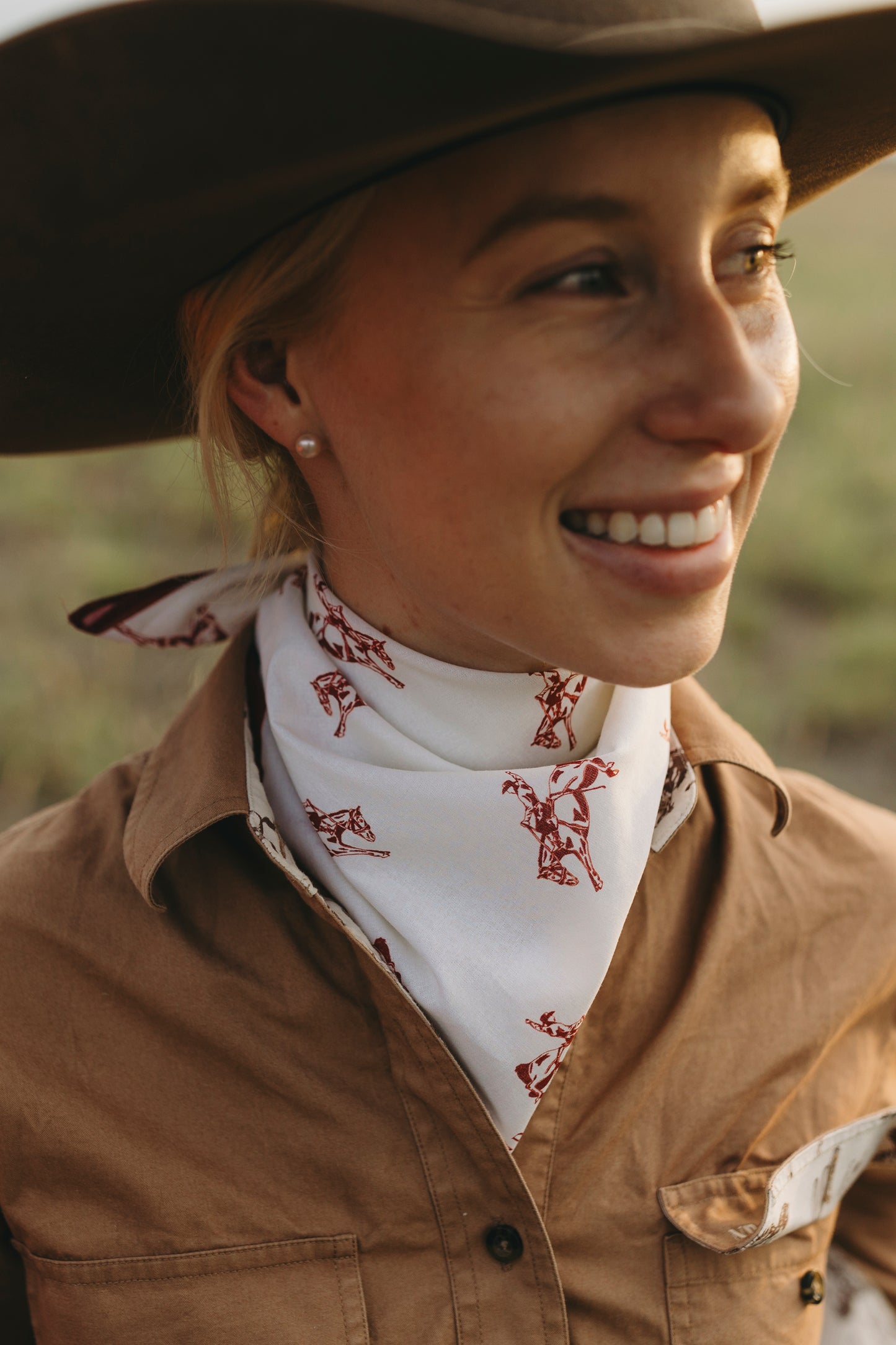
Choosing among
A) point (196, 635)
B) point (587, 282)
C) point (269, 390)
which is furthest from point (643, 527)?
point (196, 635)

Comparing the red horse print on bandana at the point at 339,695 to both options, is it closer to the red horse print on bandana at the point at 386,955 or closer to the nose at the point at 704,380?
the red horse print on bandana at the point at 386,955

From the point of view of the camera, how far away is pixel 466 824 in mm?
1448

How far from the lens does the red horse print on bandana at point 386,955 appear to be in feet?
4.78

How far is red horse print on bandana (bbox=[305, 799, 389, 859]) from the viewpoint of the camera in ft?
4.85

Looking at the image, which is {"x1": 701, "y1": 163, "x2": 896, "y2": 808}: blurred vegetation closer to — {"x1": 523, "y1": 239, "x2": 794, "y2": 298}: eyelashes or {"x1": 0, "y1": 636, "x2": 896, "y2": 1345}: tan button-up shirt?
{"x1": 523, "y1": 239, "x2": 794, "y2": 298}: eyelashes

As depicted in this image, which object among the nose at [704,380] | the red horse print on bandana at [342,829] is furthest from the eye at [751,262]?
the red horse print on bandana at [342,829]

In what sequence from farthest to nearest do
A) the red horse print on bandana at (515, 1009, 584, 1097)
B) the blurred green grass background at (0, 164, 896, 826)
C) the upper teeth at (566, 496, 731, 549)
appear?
the blurred green grass background at (0, 164, 896, 826) < the red horse print on bandana at (515, 1009, 584, 1097) < the upper teeth at (566, 496, 731, 549)

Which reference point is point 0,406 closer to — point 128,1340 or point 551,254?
point 551,254

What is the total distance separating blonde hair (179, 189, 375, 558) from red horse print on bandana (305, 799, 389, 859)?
0.39 meters

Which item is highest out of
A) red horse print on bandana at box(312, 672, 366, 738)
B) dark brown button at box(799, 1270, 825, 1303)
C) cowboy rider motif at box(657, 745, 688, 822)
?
red horse print on bandana at box(312, 672, 366, 738)

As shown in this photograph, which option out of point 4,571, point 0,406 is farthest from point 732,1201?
point 4,571

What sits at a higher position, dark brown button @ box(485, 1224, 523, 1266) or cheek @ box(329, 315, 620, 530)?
cheek @ box(329, 315, 620, 530)

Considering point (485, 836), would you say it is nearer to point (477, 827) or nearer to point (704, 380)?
point (477, 827)

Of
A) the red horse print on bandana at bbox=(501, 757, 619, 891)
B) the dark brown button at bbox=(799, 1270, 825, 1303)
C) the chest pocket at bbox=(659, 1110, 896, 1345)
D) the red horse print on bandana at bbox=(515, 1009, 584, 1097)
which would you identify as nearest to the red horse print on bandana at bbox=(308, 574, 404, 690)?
the red horse print on bandana at bbox=(501, 757, 619, 891)
